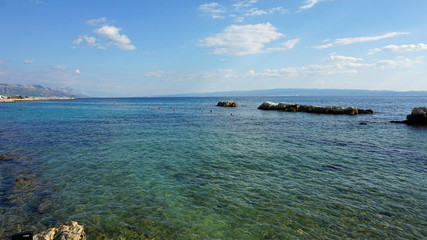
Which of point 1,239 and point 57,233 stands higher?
point 57,233

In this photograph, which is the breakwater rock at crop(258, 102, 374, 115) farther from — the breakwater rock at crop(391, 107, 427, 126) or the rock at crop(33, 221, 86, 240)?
the rock at crop(33, 221, 86, 240)

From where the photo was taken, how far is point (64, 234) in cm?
713

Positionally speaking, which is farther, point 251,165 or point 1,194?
point 251,165

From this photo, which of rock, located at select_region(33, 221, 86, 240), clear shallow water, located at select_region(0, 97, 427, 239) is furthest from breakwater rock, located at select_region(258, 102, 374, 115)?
rock, located at select_region(33, 221, 86, 240)

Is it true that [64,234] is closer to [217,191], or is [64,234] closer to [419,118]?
[217,191]

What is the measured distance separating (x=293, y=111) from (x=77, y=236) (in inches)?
2629

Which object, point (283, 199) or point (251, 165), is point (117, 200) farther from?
point (251, 165)

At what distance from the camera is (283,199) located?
10844mm

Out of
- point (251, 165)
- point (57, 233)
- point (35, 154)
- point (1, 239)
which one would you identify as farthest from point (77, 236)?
point (35, 154)

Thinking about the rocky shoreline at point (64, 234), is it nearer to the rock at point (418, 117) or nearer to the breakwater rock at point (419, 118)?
the breakwater rock at point (419, 118)

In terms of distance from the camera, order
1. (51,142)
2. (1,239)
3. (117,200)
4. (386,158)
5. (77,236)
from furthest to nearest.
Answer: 1. (51,142)
2. (386,158)
3. (117,200)
4. (1,239)
5. (77,236)

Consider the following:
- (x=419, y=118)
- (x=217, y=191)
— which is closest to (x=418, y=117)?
(x=419, y=118)

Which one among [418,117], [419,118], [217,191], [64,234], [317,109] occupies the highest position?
[317,109]

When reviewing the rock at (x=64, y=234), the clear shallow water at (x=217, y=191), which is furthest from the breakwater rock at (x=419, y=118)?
the rock at (x=64, y=234)
